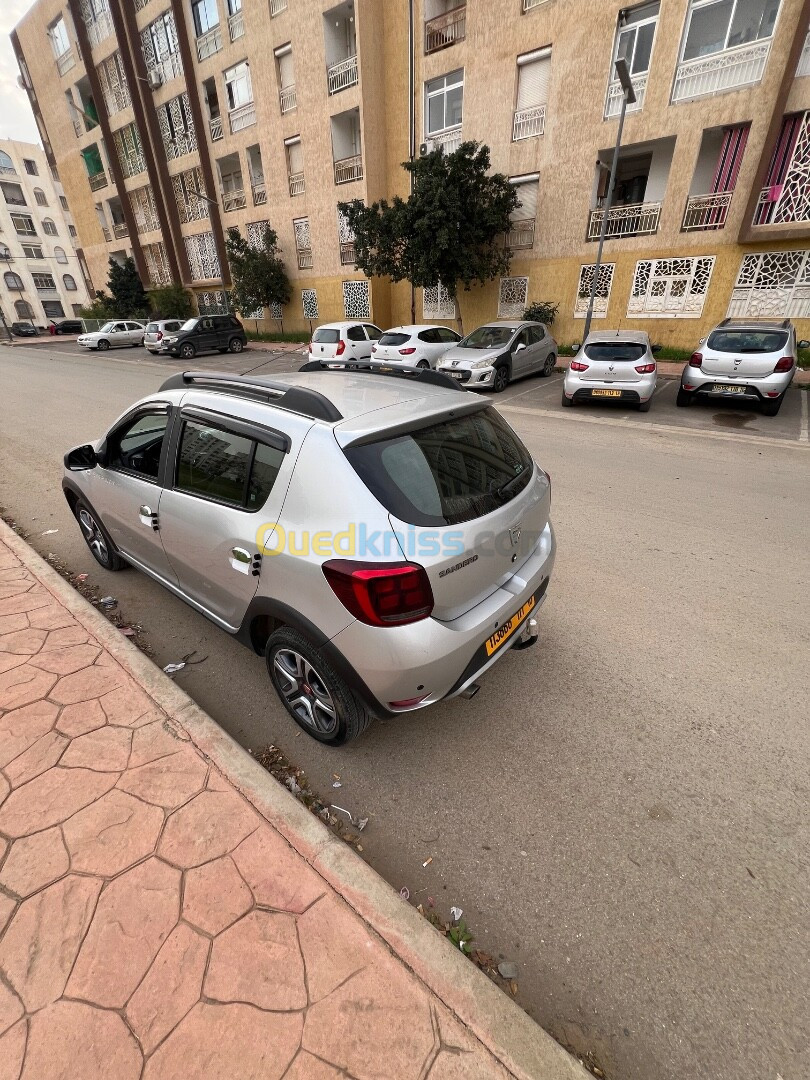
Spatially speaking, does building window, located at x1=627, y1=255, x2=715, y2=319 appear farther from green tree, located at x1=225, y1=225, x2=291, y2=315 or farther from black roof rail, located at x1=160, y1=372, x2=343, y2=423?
green tree, located at x1=225, y1=225, x2=291, y2=315

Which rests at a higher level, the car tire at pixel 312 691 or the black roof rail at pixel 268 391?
the black roof rail at pixel 268 391

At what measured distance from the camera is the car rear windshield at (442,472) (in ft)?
6.75

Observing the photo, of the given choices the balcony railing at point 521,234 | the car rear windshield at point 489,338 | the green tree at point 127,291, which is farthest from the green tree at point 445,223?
the green tree at point 127,291

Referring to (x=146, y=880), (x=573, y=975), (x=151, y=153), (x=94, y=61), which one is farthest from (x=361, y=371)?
(x=94, y=61)

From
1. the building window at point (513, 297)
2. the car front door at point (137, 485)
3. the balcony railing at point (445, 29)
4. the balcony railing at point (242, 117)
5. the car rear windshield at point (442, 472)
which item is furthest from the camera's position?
the balcony railing at point (242, 117)

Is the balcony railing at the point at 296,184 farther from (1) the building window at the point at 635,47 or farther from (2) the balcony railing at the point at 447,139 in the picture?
(1) the building window at the point at 635,47

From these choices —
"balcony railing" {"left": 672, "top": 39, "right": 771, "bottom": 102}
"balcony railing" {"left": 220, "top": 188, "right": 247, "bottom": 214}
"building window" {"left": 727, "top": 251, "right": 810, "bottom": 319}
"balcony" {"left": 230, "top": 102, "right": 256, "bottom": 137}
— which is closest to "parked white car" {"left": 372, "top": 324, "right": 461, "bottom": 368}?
"building window" {"left": 727, "top": 251, "right": 810, "bottom": 319}

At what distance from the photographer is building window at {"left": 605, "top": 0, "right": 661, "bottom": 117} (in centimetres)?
1261

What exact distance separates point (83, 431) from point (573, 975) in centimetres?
1002

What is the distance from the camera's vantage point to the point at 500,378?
443 inches

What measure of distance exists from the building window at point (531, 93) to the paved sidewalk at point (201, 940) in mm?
18922

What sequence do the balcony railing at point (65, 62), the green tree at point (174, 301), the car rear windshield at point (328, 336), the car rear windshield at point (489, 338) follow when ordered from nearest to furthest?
the car rear windshield at point (489, 338)
the car rear windshield at point (328, 336)
the green tree at point (174, 301)
the balcony railing at point (65, 62)

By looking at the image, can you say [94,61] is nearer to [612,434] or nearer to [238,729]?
[612,434]

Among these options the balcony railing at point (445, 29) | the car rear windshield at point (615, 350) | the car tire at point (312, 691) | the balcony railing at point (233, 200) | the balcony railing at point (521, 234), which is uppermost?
the balcony railing at point (445, 29)
